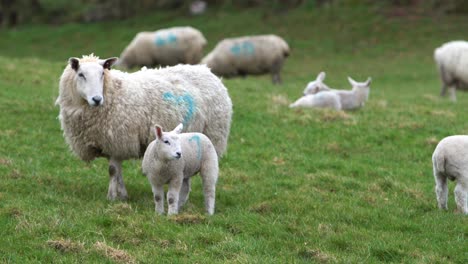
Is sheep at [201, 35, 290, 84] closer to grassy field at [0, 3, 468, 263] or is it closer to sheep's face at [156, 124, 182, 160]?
grassy field at [0, 3, 468, 263]

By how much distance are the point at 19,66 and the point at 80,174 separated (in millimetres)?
9681

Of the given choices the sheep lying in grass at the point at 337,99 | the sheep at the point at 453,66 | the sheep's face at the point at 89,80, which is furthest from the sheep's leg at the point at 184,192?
the sheep at the point at 453,66

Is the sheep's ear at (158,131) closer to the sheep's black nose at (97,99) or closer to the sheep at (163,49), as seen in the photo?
the sheep's black nose at (97,99)

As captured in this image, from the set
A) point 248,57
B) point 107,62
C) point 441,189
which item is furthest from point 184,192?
point 248,57

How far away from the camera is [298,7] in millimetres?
41875

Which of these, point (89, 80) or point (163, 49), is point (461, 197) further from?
point (163, 49)

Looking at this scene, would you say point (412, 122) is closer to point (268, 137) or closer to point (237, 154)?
point (268, 137)

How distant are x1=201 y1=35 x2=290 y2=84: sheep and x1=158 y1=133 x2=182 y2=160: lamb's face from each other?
17757 mm

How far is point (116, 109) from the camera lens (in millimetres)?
9797

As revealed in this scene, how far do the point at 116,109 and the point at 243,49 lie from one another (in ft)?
56.0

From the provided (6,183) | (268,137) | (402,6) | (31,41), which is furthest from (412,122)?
(31,41)

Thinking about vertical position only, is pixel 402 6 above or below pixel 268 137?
below

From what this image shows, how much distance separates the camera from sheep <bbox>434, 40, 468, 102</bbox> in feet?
77.7

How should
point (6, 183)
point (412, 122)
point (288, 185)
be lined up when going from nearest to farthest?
point (6, 183)
point (288, 185)
point (412, 122)
